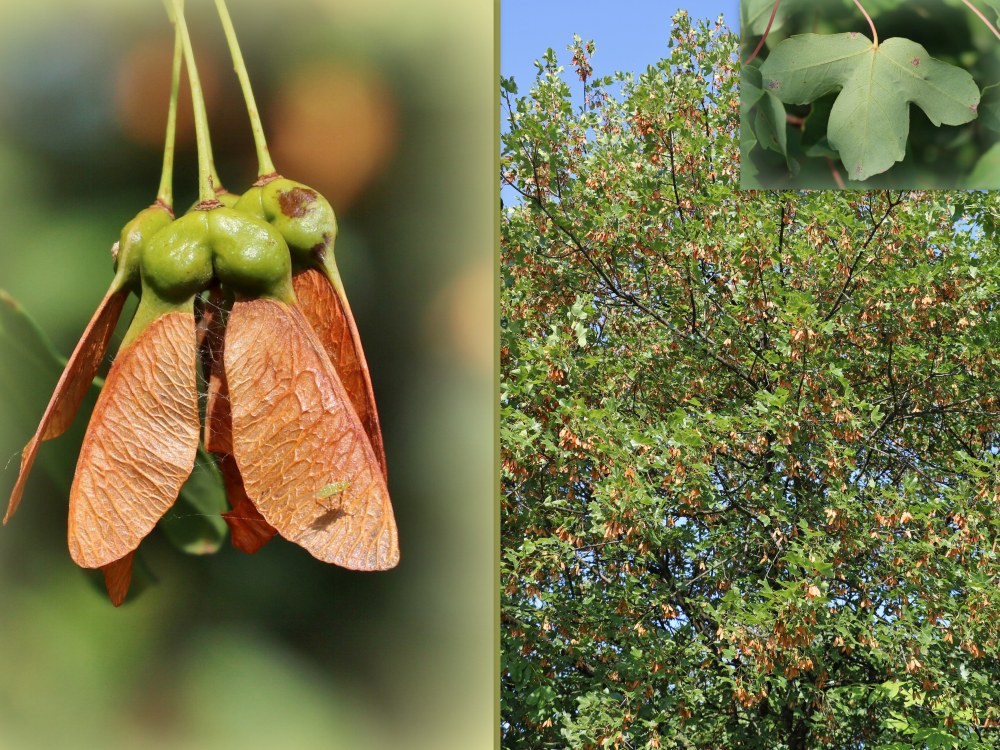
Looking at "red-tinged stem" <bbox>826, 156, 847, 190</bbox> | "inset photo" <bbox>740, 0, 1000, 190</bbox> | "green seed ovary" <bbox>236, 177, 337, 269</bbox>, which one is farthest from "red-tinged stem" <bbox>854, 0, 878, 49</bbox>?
"green seed ovary" <bbox>236, 177, 337, 269</bbox>

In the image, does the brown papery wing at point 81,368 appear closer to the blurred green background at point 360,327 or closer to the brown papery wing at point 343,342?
the blurred green background at point 360,327

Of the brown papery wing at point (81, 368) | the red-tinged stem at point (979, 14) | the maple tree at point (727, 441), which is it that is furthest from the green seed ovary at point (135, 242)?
the red-tinged stem at point (979, 14)

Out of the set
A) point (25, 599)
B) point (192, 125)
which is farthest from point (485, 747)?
point (192, 125)

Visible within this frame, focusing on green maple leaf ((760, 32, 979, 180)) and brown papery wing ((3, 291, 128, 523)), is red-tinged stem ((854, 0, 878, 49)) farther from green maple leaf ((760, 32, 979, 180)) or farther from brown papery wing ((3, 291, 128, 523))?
brown papery wing ((3, 291, 128, 523))

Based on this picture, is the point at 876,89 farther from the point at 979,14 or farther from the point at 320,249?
the point at 320,249

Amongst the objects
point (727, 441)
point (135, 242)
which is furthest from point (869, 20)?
point (135, 242)

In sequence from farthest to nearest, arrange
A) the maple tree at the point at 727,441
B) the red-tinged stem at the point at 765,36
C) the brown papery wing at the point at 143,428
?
the maple tree at the point at 727,441
the red-tinged stem at the point at 765,36
the brown papery wing at the point at 143,428

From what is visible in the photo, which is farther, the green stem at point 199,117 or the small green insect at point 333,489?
the green stem at point 199,117
